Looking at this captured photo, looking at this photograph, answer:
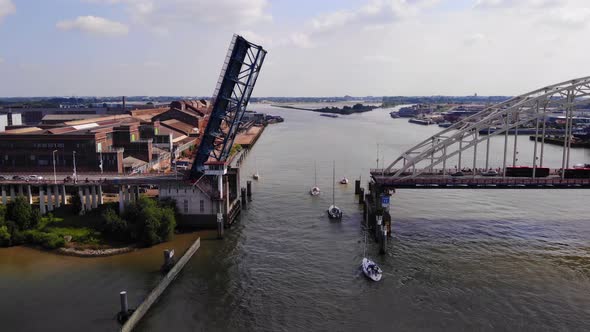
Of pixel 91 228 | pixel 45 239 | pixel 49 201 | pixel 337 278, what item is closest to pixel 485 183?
pixel 337 278

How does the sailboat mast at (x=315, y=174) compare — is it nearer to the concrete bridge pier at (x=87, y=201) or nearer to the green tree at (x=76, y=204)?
the concrete bridge pier at (x=87, y=201)

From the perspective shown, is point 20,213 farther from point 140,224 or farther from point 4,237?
point 140,224

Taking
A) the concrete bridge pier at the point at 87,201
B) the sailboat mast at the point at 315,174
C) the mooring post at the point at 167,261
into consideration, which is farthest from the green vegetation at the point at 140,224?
the sailboat mast at the point at 315,174

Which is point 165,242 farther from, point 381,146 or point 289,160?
point 381,146

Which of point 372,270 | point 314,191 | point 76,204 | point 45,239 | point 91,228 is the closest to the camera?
point 372,270

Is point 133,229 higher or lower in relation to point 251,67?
lower

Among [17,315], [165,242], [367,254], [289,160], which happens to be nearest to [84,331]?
[17,315]
